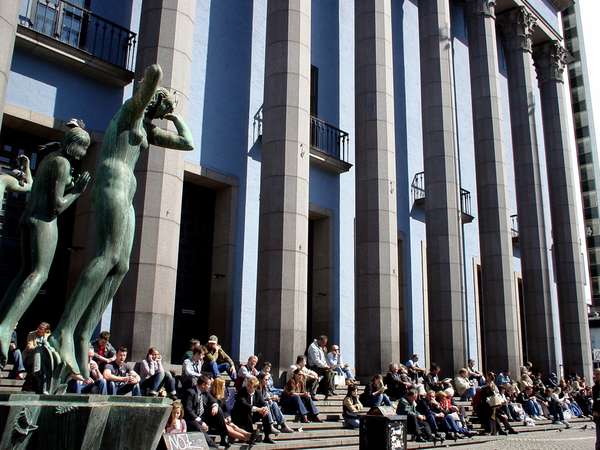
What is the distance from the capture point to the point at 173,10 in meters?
14.0

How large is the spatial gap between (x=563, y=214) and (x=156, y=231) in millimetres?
22399

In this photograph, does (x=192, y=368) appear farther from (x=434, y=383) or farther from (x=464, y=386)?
(x=464, y=386)

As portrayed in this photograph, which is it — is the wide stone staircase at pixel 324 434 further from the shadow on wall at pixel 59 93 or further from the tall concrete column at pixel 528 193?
the tall concrete column at pixel 528 193

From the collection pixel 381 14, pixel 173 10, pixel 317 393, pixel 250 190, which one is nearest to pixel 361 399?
pixel 317 393

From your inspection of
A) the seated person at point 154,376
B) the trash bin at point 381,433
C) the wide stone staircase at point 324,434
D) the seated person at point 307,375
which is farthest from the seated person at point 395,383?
the seated person at point 154,376

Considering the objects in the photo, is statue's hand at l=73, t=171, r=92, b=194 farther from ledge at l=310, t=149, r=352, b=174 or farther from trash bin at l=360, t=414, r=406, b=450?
ledge at l=310, t=149, r=352, b=174

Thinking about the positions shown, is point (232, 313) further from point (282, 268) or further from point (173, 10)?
point (173, 10)

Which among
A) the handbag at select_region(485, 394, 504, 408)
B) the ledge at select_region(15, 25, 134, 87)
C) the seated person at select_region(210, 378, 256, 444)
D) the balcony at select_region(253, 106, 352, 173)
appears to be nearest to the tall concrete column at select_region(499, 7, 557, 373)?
the balcony at select_region(253, 106, 352, 173)

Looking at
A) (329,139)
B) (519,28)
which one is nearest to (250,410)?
(329,139)

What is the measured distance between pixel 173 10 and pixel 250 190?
5974 mm

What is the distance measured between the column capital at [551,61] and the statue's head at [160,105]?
2877 cm

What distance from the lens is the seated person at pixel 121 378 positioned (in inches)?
393

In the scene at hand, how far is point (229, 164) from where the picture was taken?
18.1m

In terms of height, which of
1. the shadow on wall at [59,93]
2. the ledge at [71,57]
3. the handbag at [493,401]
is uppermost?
the ledge at [71,57]
